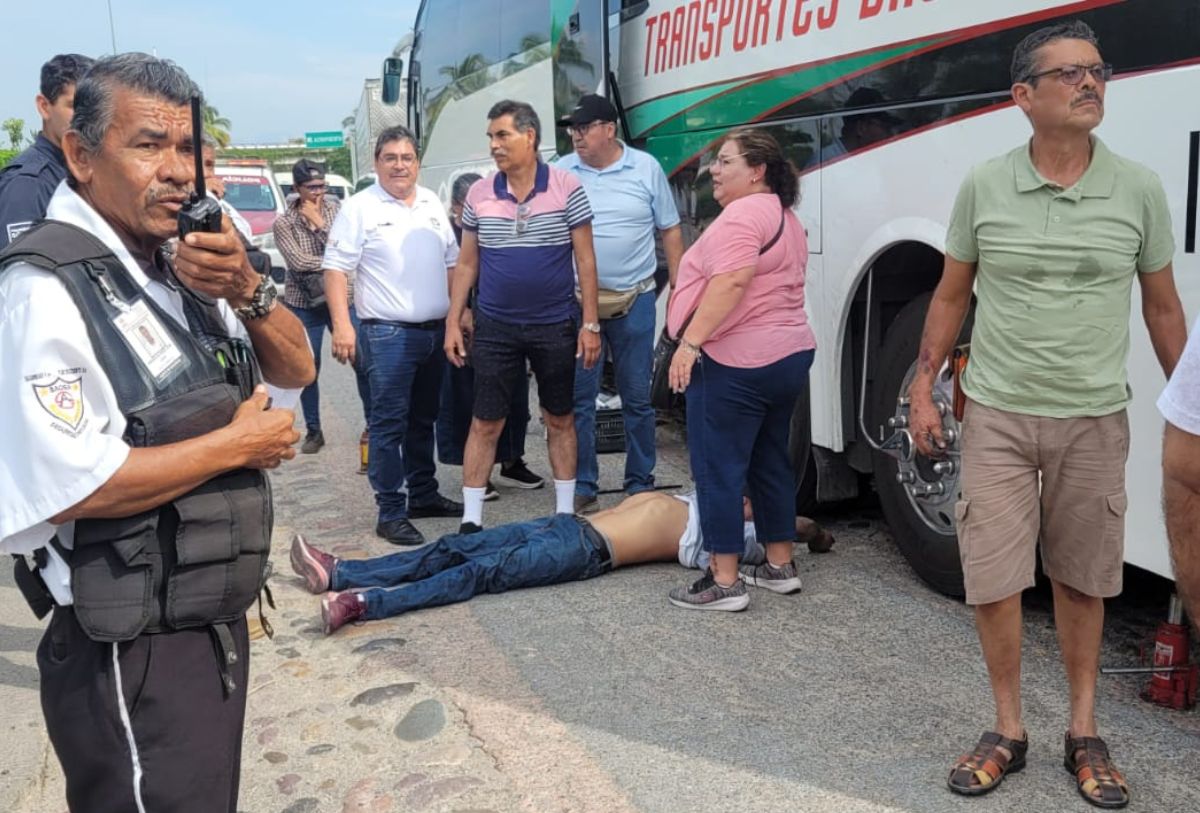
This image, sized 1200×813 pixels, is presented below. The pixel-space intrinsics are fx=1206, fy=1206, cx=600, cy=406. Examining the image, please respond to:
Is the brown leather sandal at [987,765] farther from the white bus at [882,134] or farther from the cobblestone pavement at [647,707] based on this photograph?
the white bus at [882,134]

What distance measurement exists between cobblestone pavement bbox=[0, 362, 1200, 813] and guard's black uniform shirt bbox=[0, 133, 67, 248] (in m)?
1.58

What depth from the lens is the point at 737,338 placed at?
4.30 m

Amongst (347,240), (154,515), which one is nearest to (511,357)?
(347,240)

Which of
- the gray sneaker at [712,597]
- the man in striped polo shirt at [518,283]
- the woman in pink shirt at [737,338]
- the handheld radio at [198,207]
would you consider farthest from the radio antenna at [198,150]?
the man in striped polo shirt at [518,283]

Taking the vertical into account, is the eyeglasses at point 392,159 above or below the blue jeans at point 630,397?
above

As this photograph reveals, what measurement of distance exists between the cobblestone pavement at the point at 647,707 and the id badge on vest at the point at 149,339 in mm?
1631

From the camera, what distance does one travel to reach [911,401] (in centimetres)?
328

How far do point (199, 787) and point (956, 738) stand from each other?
217cm

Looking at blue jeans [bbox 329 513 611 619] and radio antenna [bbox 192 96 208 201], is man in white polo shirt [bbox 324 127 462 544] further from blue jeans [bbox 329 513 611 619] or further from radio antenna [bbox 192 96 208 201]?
radio antenna [bbox 192 96 208 201]

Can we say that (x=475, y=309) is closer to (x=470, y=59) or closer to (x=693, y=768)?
(x=693, y=768)

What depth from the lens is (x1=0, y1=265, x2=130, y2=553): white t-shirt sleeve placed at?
5.65ft

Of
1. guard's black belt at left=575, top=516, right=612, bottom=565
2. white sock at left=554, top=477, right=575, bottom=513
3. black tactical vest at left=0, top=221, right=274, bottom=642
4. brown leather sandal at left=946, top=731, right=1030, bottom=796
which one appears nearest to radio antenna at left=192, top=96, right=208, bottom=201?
black tactical vest at left=0, top=221, right=274, bottom=642

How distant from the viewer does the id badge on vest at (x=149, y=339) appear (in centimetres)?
182

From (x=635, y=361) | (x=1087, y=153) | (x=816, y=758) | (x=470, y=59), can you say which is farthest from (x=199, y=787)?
(x=470, y=59)
